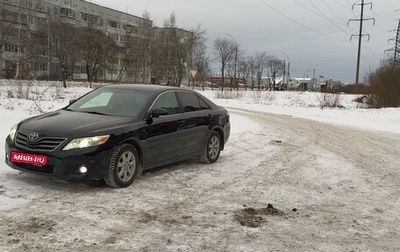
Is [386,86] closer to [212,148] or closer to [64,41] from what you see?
[212,148]

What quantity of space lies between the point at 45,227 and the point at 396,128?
17.2 metres

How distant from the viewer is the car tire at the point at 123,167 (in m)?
6.30

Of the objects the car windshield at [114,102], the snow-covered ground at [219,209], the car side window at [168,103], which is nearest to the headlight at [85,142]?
the snow-covered ground at [219,209]

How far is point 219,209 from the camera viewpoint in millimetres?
5715

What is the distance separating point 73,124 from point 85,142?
423 millimetres

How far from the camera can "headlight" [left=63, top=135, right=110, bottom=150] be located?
6.00 meters

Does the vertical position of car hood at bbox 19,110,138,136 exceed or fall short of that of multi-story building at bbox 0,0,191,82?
it falls short

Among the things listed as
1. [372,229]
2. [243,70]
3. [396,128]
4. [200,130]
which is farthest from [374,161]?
[243,70]

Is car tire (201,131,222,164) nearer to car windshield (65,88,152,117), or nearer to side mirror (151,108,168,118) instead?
side mirror (151,108,168,118)

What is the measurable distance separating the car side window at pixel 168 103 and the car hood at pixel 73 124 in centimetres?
77

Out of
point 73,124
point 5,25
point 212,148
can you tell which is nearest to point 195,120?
point 212,148

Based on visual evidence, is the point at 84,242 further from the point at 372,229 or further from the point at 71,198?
the point at 372,229

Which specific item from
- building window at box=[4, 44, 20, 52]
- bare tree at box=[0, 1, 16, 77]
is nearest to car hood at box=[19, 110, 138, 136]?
building window at box=[4, 44, 20, 52]

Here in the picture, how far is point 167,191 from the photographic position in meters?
6.50
